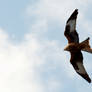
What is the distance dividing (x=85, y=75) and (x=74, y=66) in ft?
4.85

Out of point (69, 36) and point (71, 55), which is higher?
point (69, 36)

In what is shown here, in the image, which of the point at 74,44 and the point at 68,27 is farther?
the point at 68,27

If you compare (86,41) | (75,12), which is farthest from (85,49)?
(75,12)

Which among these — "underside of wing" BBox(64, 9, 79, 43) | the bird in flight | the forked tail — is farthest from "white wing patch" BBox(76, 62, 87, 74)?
"underside of wing" BBox(64, 9, 79, 43)

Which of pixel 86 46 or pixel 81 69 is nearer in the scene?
pixel 86 46

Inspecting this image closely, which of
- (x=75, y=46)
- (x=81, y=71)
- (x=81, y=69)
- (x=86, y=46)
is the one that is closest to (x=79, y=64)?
(x=81, y=69)

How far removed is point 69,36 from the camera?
16875mm

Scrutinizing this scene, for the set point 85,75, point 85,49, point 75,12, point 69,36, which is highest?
point 75,12

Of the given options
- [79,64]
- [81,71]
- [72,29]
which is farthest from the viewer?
[79,64]

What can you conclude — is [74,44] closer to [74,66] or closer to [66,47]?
[66,47]

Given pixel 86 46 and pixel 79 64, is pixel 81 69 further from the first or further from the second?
pixel 86 46

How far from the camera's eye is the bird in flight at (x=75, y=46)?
15766 millimetres

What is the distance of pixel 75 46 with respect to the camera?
15.8m

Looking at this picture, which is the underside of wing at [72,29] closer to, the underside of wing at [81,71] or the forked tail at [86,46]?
the forked tail at [86,46]
